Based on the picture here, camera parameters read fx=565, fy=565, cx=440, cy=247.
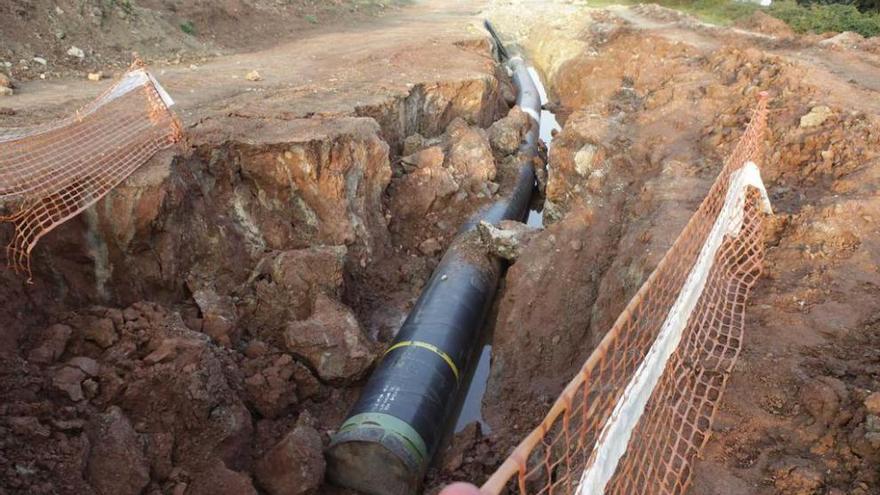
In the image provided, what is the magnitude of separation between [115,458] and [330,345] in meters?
2.67

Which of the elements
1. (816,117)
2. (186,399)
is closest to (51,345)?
(186,399)

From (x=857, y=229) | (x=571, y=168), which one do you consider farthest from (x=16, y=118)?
(x=857, y=229)

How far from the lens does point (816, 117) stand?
7.41m

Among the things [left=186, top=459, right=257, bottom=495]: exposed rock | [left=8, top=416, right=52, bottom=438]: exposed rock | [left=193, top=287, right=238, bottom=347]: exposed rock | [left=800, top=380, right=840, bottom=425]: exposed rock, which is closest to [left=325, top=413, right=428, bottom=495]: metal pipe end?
[left=186, top=459, right=257, bottom=495]: exposed rock

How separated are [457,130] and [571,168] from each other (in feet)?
9.19

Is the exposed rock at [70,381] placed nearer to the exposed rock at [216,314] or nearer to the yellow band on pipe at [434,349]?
the exposed rock at [216,314]

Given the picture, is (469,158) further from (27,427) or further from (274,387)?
(27,427)

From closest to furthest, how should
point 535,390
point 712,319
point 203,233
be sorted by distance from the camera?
1. point 712,319
2. point 535,390
3. point 203,233

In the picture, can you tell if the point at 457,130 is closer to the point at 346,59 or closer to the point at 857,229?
the point at 346,59

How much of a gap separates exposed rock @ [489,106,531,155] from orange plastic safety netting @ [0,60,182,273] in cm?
709

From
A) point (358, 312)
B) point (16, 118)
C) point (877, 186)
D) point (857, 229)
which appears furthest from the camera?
point (358, 312)

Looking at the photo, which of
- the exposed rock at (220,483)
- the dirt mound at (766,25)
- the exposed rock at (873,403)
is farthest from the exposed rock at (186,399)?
the dirt mound at (766,25)

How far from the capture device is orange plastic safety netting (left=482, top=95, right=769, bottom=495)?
9.43 feet

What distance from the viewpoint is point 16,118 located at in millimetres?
7859
